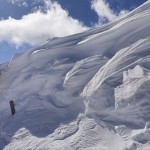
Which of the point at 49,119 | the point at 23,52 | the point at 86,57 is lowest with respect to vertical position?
the point at 49,119

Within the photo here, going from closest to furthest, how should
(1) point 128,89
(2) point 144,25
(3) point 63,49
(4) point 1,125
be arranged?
1. (1) point 128,89
2. (4) point 1,125
3. (2) point 144,25
4. (3) point 63,49

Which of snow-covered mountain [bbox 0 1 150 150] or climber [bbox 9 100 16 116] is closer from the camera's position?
snow-covered mountain [bbox 0 1 150 150]

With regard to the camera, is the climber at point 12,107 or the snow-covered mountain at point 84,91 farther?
the climber at point 12,107

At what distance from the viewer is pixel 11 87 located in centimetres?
3372

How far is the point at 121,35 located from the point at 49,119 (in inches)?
357

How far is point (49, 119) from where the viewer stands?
29.1 meters

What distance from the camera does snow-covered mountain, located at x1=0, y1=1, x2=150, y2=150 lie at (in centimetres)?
2614

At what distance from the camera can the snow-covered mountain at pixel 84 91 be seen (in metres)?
26.1

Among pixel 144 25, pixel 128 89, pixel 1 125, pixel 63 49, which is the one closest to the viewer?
pixel 128 89

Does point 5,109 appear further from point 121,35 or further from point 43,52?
point 121,35

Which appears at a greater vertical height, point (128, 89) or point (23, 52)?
point (23, 52)

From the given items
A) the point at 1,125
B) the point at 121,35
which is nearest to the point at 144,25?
the point at 121,35

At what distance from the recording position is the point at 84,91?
30156mm

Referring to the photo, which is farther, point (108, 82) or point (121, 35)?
point (121, 35)
